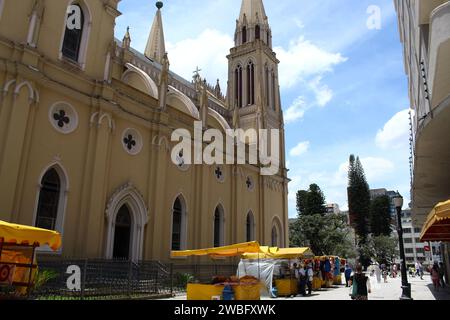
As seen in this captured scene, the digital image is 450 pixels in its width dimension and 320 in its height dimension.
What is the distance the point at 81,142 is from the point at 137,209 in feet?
14.8

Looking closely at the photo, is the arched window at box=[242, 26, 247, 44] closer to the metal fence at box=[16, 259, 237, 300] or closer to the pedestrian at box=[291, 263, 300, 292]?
the pedestrian at box=[291, 263, 300, 292]

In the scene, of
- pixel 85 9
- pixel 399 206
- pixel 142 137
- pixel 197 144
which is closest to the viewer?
pixel 399 206

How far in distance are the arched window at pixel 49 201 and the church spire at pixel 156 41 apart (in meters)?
26.7

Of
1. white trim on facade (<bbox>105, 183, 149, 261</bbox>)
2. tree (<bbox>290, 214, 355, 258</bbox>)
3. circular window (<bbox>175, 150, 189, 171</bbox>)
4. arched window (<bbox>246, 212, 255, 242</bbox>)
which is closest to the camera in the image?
white trim on facade (<bbox>105, 183, 149, 261</bbox>)

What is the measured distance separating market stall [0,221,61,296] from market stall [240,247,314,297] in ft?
29.9

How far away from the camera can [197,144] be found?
82.6 ft

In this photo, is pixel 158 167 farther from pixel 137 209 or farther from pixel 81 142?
pixel 81 142

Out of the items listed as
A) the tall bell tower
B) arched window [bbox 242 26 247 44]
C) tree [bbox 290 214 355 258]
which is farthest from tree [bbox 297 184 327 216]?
arched window [bbox 242 26 247 44]

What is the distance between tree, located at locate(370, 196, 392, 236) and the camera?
67062 millimetres

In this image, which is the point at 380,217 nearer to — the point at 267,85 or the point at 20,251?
the point at 267,85

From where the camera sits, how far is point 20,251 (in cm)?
1084

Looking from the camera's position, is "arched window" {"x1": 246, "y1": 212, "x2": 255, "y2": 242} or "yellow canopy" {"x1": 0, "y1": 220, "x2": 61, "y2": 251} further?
"arched window" {"x1": 246, "y1": 212, "x2": 255, "y2": 242}

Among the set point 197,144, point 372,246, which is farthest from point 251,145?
point 372,246
